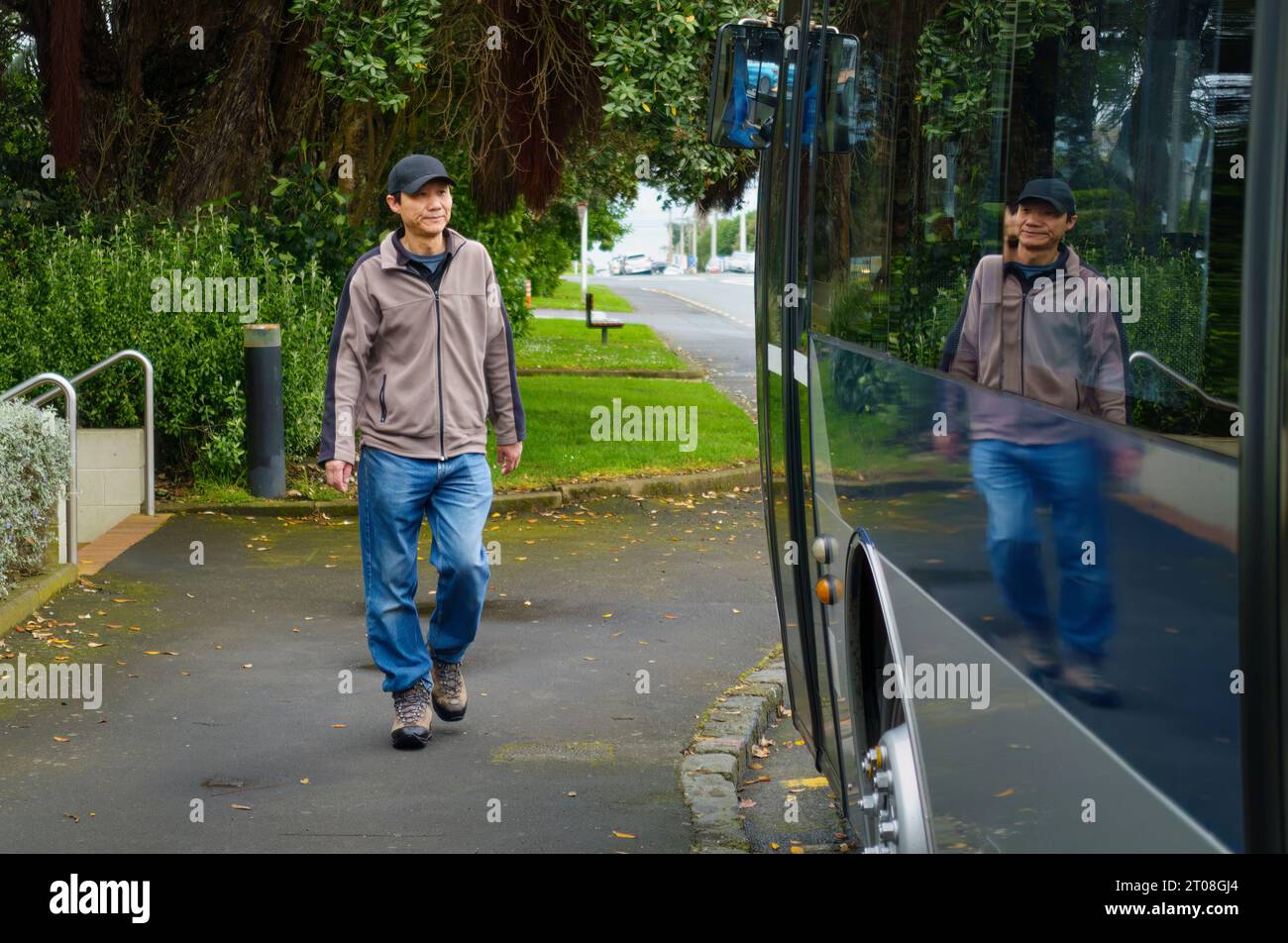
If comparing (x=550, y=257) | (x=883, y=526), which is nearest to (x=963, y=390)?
(x=883, y=526)


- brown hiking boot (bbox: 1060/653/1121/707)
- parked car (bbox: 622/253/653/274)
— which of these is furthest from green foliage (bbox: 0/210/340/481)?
parked car (bbox: 622/253/653/274)

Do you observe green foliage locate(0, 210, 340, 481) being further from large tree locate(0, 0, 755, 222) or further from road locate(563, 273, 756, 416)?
road locate(563, 273, 756, 416)

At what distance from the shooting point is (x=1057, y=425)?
2502mm

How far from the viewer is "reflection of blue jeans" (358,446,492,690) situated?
583 centimetres

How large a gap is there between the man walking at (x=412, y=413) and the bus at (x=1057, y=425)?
1.81 meters

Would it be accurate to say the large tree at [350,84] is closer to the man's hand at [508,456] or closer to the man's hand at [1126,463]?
the man's hand at [508,456]

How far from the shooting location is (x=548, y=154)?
537 inches

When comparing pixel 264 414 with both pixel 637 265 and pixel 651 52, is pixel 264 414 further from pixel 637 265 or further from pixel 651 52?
pixel 637 265

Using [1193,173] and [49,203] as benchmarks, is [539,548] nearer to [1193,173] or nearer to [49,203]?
[49,203]

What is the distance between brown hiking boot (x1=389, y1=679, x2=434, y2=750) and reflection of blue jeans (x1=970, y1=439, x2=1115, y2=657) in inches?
136

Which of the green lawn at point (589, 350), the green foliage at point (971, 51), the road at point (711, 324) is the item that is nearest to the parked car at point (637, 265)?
the road at point (711, 324)

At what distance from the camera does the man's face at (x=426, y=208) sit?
229 inches
